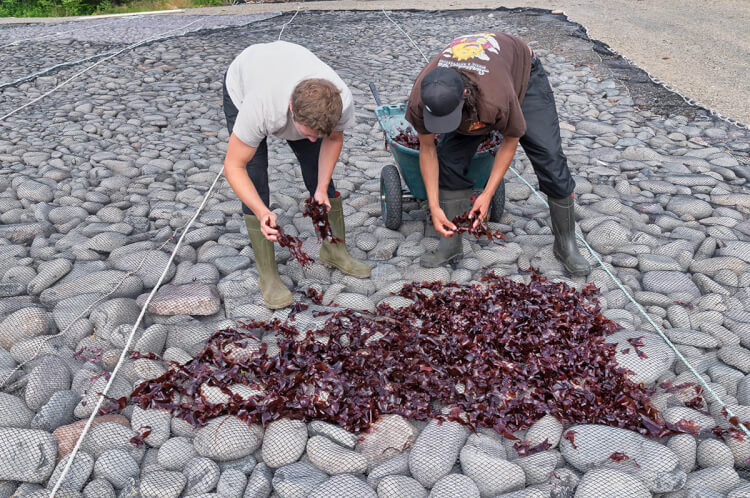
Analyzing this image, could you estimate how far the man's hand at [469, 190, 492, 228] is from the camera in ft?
10.9

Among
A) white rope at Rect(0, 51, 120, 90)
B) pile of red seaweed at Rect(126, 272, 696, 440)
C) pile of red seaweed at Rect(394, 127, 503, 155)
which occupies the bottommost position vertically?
pile of red seaweed at Rect(126, 272, 696, 440)

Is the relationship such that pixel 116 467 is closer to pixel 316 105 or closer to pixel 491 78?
pixel 316 105

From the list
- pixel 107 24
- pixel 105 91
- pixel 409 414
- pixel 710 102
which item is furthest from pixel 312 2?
pixel 409 414

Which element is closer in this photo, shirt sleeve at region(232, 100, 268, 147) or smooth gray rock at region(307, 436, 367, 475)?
smooth gray rock at region(307, 436, 367, 475)

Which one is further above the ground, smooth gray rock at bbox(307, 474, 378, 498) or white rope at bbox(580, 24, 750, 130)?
white rope at bbox(580, 24, 750, 130)

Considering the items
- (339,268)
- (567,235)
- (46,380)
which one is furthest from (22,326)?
(567,235)

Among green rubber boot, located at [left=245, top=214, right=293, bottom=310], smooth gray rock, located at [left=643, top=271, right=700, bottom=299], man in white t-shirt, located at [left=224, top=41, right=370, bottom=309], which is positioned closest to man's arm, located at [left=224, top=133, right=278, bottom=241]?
man in white t-shirt, located at [left=224, top=41, right=370, bottom=309]

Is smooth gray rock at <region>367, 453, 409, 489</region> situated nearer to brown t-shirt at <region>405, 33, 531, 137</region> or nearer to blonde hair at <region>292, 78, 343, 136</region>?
blonde hair at <region>292, 78, 343, 136</region>

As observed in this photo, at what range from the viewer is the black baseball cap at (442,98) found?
268 centimetres

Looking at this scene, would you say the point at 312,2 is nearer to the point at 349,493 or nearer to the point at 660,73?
the point at 660,73

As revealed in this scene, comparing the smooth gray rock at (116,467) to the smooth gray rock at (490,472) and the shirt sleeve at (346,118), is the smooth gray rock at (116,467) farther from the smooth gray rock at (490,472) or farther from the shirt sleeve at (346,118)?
the shirt sleeve at (346,118)

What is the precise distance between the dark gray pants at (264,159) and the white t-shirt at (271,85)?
287mm

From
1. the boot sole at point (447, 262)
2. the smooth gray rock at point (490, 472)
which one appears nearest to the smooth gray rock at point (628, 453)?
the smooth gray rock at point (490, 472)

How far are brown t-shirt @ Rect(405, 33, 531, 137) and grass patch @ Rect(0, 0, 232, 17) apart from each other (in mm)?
15648
